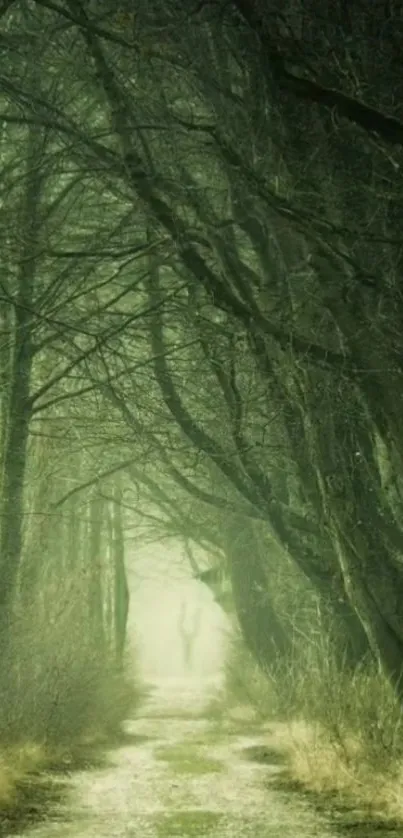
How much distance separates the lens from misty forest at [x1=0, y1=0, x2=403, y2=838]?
6.80 m

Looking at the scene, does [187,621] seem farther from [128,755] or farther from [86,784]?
[86,784]

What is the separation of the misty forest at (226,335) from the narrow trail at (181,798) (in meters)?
0.06

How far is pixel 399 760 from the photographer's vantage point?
871 cm

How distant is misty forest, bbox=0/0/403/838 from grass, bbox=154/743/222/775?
84mm

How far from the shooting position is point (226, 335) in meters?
9.30

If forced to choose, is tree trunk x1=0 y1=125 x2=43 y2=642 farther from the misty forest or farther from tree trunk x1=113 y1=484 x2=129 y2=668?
tree trunk x1=113 y1=484 x2=129 y2=668

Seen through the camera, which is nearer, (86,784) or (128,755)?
(86,784)

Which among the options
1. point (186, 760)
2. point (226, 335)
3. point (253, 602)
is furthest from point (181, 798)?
point (253, 602)

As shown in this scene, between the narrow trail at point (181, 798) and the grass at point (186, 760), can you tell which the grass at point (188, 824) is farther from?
the grass at point (186, 760)

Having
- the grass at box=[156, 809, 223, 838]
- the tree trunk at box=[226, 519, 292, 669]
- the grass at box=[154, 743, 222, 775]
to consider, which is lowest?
the grass at box=[156, 809, 223, 838]

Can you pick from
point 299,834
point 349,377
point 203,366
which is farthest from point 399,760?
point 203,366

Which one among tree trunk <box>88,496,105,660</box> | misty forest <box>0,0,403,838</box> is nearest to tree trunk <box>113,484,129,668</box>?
tree trunk <box>88,496,105,660</box>

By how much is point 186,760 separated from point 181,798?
3.62 meters

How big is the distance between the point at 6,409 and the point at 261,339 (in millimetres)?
4452
